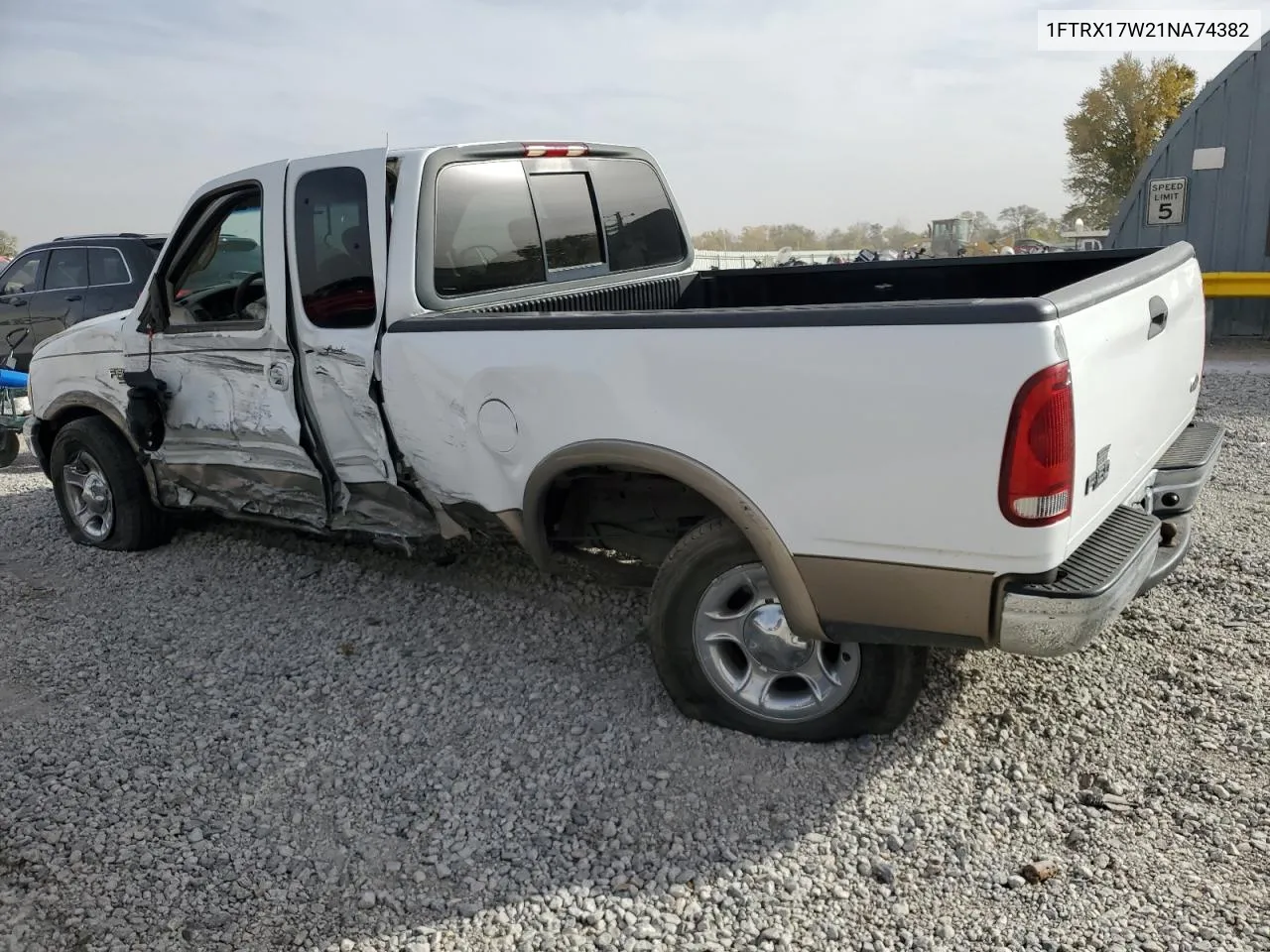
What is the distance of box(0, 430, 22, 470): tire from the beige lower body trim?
7859mm

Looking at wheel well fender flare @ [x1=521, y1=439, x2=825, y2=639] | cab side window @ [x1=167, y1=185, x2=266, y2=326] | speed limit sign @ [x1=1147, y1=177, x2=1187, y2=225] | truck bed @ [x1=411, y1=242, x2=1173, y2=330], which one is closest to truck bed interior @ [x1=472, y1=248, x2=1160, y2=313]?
truck bed @ [x1=411, y1=242, x2=1173, y2=330]

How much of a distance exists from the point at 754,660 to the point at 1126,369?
146 centimetres

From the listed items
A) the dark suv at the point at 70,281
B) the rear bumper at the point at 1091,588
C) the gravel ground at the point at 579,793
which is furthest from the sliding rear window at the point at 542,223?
the dark suv at the point at 70,281

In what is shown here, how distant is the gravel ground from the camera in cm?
266

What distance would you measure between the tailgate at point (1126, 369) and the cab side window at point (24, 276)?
37.2 feet

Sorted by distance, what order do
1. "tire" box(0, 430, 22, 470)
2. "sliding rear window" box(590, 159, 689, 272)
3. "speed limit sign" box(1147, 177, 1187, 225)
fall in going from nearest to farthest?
1. "sliding rear window" box(590, 159, 689, 272)
2. "tire" box(0, 430, 22, 470)
3. "speed limit sign" box(1147, 177, 1187, 225)

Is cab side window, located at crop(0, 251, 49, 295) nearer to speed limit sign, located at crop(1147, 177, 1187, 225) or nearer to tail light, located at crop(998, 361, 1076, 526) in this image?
tail light, located at crop(998, 361, 1076, 526)

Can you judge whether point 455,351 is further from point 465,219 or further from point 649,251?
point 649,251

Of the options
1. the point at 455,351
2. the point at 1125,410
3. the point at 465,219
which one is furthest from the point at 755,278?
the point at 1125,410

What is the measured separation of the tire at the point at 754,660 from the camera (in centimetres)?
325

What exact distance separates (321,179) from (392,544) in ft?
5.25

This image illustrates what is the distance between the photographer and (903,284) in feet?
15.9

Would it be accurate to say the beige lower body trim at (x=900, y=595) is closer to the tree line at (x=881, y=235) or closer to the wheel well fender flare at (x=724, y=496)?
the wheel well fender flare at (x=724, y=496)

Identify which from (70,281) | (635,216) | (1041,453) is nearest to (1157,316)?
(1041,453)
